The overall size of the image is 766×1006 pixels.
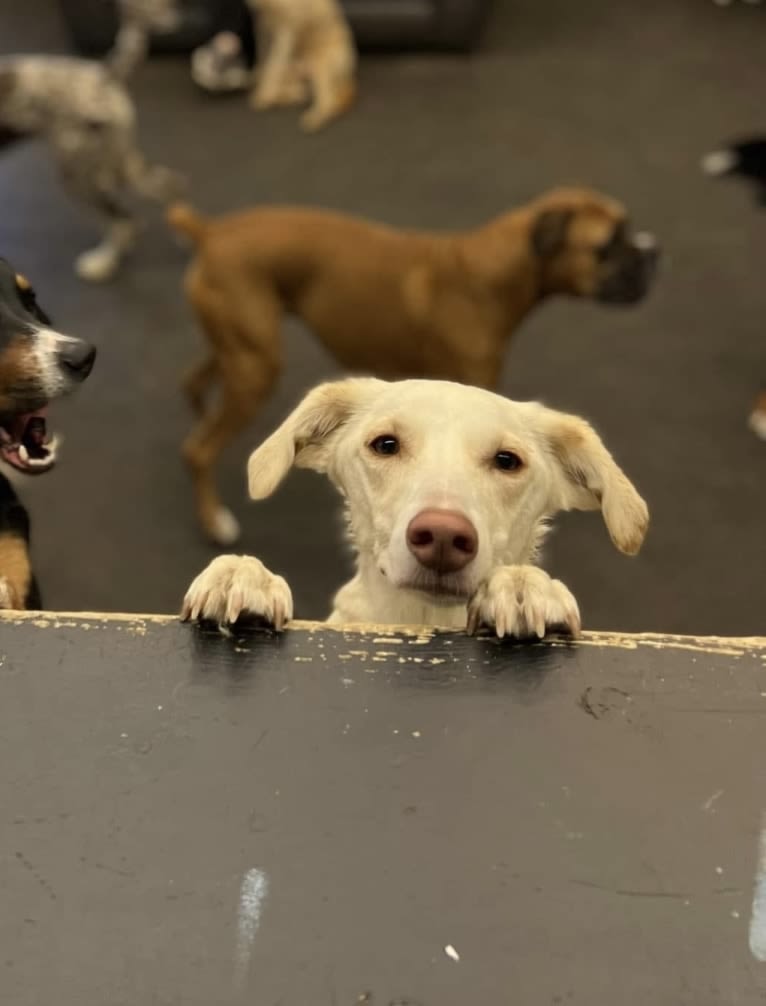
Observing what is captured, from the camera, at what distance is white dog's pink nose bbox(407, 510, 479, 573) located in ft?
2.81

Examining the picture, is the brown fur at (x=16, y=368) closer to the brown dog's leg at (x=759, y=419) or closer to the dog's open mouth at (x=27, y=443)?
the dog's open mouth at (x=27, y=443)

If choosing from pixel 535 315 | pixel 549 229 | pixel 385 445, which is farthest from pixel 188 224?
pixel 385 445

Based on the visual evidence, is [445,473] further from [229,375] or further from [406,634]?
[229,375]

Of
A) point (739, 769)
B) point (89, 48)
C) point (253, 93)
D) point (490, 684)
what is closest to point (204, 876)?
point (490, 684)

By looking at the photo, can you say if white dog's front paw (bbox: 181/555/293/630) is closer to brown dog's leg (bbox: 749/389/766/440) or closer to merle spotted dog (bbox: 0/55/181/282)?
brown dog's leg (bbox: 749/389/766/440)

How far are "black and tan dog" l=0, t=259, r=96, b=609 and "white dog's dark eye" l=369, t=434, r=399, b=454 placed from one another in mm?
346

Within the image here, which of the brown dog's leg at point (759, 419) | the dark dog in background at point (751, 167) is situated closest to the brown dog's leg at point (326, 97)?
the dark dog in background at point (751, 167)

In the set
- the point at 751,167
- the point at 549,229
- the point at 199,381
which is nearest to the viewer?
the point at 549,229

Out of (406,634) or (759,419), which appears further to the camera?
(759,419)

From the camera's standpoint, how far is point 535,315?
3.22 m

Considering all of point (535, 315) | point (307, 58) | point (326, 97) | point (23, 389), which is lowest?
point (23, 389)

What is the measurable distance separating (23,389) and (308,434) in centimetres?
32

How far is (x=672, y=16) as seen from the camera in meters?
4.74

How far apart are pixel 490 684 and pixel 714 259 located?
9.85 feet
